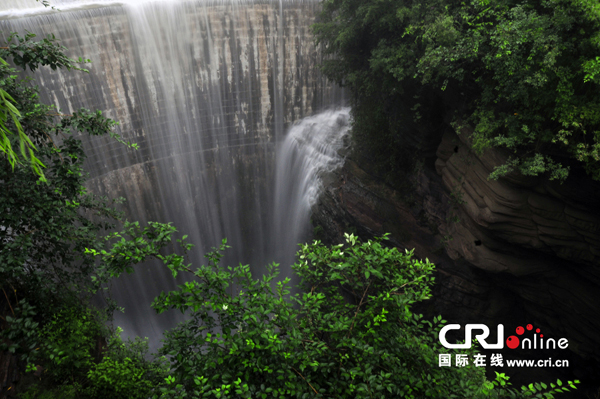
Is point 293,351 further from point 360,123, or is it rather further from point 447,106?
point 360,123

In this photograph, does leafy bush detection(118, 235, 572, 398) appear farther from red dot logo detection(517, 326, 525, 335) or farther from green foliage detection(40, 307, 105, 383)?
red dot logo detection(517, 326, 525, 335)

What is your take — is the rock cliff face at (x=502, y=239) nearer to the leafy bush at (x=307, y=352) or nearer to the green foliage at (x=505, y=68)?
the green foliage at (x=505, y=68)

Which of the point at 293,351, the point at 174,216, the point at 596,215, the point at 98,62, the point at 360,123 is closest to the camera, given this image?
the point at 293,351

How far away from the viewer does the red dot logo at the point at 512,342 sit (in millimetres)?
10555

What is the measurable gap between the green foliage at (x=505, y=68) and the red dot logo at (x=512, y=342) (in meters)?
5.81

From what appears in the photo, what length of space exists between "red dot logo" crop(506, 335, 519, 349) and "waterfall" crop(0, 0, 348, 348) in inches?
350

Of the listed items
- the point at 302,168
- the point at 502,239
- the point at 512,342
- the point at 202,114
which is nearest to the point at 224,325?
the point at 502,239

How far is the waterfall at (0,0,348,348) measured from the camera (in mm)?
15812

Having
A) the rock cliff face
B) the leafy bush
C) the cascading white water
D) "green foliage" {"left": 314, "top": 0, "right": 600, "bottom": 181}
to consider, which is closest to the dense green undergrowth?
the leafy bush

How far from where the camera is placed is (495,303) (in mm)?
10500

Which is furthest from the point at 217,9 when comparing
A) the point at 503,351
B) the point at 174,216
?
the point at 503,351

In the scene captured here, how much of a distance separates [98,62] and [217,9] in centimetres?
624

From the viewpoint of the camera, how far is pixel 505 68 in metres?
7.41

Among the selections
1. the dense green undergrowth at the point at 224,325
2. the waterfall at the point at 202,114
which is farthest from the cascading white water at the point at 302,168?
the dense green undergrowth at the point at 224,325
